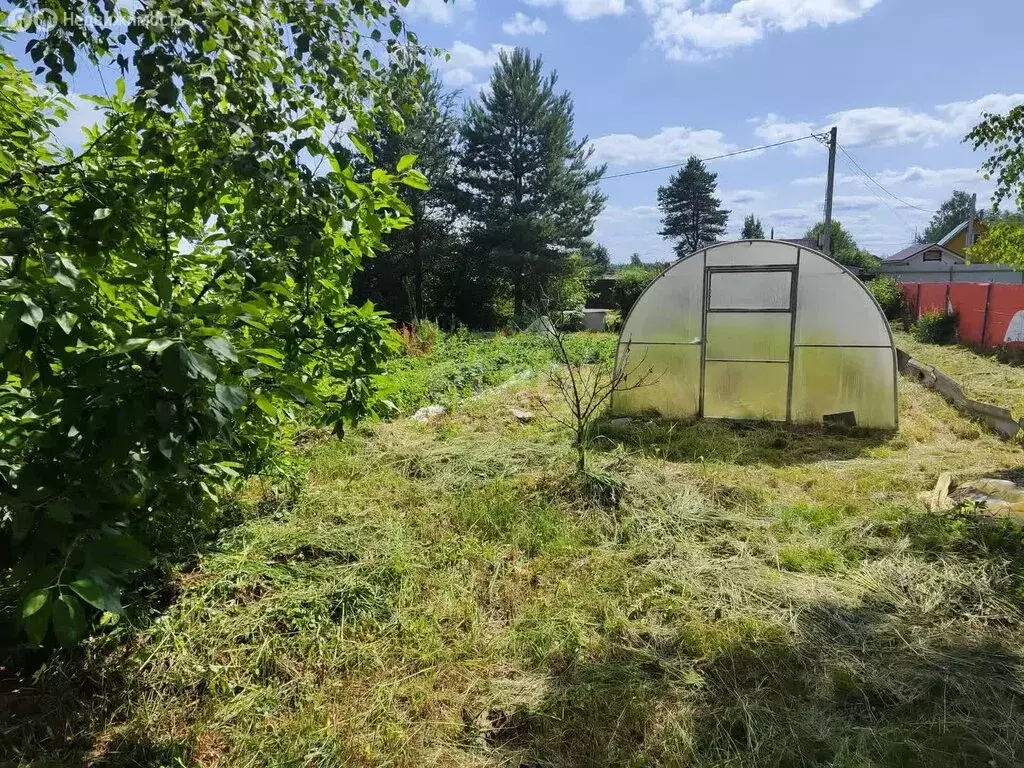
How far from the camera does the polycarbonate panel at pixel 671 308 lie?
7633mm

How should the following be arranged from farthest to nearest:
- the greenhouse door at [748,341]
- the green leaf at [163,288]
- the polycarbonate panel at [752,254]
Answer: the greenhouse door at [748,341], the polycarbonate panel at [752,254], the green leaf at [163,288]

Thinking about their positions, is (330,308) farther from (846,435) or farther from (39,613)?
(846,435)

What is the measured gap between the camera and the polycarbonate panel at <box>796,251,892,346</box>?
6969mm

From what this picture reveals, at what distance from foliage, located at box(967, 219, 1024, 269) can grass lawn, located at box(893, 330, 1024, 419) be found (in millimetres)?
2571

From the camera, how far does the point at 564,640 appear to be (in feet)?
10.4

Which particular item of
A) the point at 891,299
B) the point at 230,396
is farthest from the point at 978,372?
the point at 230,396

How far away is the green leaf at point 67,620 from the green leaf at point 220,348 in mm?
723

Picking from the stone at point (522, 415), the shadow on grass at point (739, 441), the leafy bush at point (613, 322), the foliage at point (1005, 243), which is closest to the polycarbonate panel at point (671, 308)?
the shadow on grass at point (739, 441)

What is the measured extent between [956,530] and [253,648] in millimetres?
4535

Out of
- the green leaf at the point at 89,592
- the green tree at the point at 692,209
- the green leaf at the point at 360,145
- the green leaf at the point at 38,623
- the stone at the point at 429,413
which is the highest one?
the green tree at the point at 692,209

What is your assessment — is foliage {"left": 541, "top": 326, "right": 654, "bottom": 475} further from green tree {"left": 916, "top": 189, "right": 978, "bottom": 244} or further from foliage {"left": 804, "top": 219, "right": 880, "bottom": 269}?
green tree {"left": 916, "top": 189, "right": 978, "bottom": 244}

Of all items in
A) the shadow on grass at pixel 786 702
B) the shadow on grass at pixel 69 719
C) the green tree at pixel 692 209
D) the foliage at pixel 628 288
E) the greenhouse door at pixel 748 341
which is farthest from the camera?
the green tree at pixel 692 209

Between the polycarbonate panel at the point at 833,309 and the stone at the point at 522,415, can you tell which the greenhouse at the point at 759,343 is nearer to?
the polycarbonate panel at the point at 833,309

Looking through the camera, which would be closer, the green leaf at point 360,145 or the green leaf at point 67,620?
the green leaf at point 67,620
